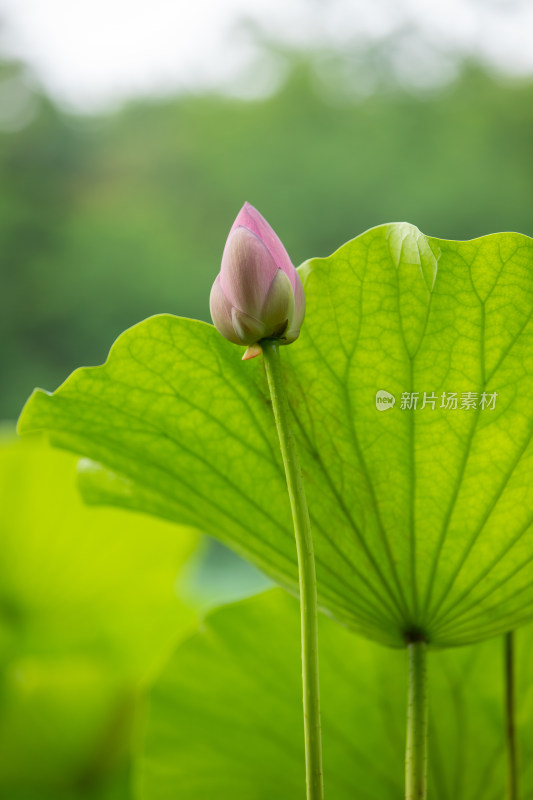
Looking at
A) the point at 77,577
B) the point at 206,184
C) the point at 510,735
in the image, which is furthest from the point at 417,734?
the point at 206,184

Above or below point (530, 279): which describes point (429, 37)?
above

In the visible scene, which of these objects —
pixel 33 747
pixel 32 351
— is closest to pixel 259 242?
pixel 33 747

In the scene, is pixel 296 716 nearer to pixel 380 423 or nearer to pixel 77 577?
pixel 380 423

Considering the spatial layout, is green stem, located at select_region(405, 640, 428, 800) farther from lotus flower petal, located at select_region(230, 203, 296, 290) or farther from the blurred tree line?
the blurred tree line

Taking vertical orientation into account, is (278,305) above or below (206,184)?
below

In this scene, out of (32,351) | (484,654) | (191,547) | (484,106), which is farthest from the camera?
(484,106)

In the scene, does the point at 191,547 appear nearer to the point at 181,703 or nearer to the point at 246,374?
the point at 181,703
